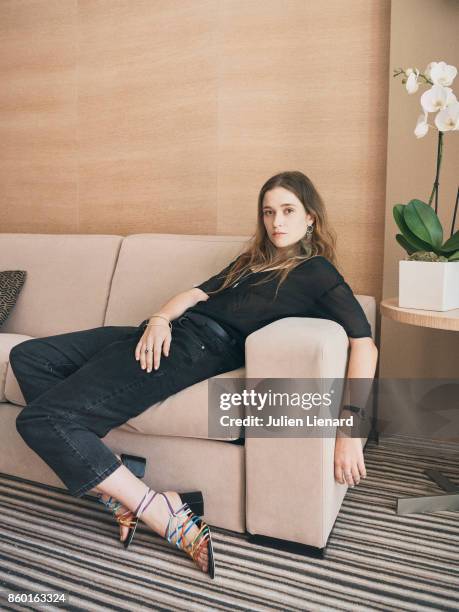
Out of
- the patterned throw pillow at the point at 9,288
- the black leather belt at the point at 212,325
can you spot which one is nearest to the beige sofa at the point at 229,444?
the black leather belt at the point at 212,325

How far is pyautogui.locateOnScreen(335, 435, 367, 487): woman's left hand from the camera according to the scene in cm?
147

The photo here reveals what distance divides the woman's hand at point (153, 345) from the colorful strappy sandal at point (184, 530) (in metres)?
0.34

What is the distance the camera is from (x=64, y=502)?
179cm

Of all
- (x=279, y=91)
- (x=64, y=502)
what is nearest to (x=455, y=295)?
(x=279, y=91)

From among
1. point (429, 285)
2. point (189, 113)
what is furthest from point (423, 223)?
point (189, 113)

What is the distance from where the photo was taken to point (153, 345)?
157 cm

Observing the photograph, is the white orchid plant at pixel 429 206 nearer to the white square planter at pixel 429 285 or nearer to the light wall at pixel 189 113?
the white square planter at pixel 429 285

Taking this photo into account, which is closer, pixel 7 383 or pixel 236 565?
pixel 236 565

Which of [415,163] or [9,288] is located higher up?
[415,163]

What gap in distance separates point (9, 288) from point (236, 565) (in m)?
1.51

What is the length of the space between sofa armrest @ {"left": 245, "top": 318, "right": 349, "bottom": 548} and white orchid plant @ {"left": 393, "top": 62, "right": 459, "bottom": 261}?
457 mm

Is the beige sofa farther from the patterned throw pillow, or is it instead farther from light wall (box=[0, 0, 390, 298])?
light wall (box=[0, 0, 390, 298])

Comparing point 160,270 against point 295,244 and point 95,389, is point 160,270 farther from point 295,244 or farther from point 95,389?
point 95,389

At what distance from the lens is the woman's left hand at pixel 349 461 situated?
1.47m
